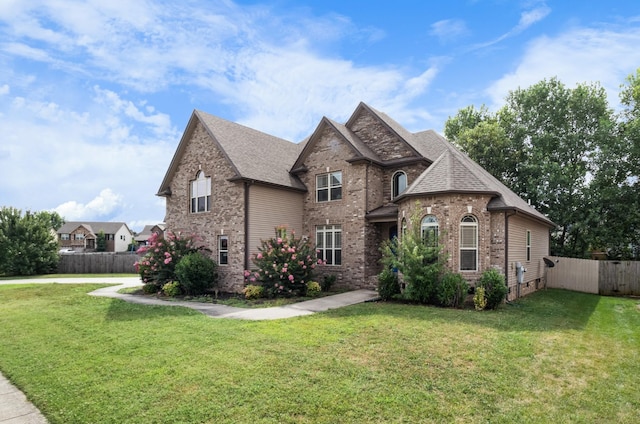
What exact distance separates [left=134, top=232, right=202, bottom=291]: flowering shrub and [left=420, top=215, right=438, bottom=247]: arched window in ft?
33.7

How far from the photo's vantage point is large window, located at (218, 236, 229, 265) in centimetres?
1742

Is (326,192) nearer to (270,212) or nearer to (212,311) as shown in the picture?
(270,212)

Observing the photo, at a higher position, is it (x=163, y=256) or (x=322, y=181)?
(x=322, y=181)

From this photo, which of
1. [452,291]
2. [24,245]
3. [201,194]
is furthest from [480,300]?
[24,245]

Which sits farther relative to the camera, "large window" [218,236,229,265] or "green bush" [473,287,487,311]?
"large window" [218,236,229,265]

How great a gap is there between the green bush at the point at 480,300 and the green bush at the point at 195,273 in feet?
35.3

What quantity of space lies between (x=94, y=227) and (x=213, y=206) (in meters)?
70.3

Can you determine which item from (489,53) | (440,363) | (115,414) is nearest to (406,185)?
A: (489,53)

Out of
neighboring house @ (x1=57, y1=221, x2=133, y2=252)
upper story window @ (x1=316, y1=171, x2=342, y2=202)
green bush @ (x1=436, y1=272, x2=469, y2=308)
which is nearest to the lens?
green bush @ (x1=436, y1=272, x2=469, y2=308)

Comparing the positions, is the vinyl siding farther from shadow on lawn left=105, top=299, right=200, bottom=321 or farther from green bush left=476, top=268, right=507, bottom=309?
green bush left=476, top=268, right=507, bottom=309

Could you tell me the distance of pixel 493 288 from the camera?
12273 mm

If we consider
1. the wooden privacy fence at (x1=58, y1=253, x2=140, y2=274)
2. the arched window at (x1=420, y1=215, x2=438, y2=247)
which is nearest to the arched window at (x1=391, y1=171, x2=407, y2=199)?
the arched window at (x1=420, y1=215, x2=438, y2=247)

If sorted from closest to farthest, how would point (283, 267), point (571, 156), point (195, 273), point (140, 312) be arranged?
1. point (140, 312)
2. point (283, 267)
3. point (195, 273)
4. point (571, 156)

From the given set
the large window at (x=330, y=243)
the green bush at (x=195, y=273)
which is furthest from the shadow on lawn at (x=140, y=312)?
the large window at (x=330, y=243)
